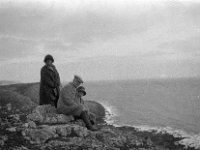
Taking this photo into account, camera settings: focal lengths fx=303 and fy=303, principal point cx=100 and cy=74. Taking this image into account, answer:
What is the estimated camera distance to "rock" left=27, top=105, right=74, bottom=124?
13289 mm

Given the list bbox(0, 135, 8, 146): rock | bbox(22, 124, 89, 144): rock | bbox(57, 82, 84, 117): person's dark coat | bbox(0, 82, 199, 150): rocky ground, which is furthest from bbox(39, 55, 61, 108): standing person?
bbox(0, 135, 8, 146): rock

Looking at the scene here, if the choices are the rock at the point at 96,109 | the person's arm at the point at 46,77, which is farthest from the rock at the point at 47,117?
the rock at the point at 96,109

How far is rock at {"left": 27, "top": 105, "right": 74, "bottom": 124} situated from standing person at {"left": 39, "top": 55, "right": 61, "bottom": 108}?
29.7 inches

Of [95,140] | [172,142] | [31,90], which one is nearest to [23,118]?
[95,140]

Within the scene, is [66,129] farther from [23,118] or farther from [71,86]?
[23,118]

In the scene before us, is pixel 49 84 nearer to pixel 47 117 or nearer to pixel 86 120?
pixel 47 117

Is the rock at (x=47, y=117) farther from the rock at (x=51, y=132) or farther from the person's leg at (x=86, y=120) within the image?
the rock at (x=51, y=132)

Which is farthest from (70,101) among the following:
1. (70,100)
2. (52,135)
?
(52,135)

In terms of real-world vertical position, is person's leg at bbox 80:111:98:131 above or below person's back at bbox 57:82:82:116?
below

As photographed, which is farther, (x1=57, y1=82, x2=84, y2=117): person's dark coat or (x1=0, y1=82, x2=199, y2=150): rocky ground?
(x1=57, y1=82, x2=84, y2=117): person's dark coat

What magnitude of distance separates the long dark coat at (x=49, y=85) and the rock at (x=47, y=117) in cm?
75

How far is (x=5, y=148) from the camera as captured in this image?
9.73 metres

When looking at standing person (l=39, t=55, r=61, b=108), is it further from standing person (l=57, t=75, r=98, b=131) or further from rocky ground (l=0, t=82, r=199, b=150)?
standing person (l=57, t=75, r=98, b=131)

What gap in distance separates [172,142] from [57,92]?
9727 mm
